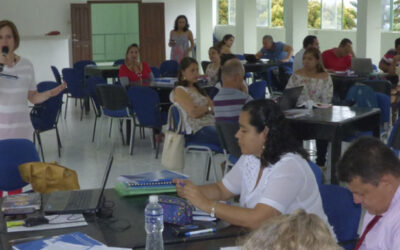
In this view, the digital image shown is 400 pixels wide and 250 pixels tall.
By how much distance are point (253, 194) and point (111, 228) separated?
71 centimetres

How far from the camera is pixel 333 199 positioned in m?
3.09

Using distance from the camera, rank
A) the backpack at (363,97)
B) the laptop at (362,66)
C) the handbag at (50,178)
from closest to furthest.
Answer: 1. the handbag at (50,178)
2. the backpack at (363,97)
3. the laptop at (362,66)

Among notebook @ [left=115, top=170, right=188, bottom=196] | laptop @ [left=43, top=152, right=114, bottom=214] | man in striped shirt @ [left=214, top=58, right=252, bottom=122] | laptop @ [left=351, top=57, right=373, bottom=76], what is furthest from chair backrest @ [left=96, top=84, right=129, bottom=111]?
laptop @ [left=43, top=152, right=114, bottom=214]

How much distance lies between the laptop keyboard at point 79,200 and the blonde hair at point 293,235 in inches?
65.1

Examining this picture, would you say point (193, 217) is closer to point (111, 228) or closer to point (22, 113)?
point (111, 228)

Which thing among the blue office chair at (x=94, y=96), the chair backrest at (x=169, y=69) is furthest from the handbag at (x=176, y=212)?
the chair backrest at (x=169, y=69)

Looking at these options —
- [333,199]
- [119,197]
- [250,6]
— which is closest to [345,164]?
[333,199]

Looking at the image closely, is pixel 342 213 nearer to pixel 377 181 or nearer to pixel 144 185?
pixel 377 181

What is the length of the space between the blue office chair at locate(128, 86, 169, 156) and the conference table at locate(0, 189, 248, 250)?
4.56 m

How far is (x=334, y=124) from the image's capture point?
554cm

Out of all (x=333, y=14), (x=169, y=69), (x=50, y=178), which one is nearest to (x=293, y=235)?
(x=50, y=178)

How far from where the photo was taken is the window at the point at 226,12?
2110 centimetres

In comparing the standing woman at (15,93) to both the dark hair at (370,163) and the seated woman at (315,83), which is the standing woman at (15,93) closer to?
the dark hair at (370,163)

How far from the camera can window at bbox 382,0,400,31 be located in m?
15.2
